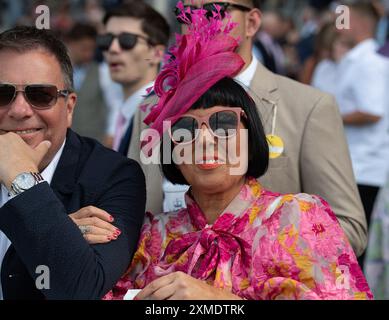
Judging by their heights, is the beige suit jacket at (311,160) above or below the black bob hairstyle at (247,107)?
below

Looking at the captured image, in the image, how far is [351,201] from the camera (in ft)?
11.7

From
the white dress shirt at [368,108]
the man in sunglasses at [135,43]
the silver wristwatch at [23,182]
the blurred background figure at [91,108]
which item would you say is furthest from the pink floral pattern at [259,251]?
the blurred background figure at [91,108]

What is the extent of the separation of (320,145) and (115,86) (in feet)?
15.0

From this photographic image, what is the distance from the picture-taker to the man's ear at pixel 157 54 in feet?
17.4

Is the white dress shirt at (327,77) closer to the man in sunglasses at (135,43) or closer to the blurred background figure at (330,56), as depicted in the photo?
the blurred background figure at (330,56)

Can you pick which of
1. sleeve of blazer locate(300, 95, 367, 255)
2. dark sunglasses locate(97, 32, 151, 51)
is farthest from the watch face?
dark sunglasses locate(97, 32, 151, 51)

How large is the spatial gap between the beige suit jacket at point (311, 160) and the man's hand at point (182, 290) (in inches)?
36.6

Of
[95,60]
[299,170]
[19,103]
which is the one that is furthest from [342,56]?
[19,103]

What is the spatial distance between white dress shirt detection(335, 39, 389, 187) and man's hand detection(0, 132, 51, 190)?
3.80m

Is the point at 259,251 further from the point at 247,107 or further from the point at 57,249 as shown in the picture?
the point at 57,249

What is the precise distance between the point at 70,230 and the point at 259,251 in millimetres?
614

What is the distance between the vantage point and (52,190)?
276cm

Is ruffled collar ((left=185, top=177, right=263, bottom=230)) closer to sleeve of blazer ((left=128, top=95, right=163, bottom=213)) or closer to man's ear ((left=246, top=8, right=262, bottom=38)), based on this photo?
sleeve of blazer ((left=128, top=95, right=163, bottom=213))

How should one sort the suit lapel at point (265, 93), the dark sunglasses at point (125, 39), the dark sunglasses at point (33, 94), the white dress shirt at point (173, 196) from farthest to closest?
the dark sunglasses at point (125, 39), the suit lapel at point (265, 93), the white dress shirt at point (173, 196), the dark sunglasses at point (33, 94)
